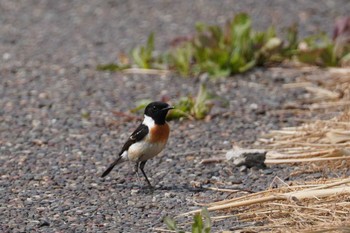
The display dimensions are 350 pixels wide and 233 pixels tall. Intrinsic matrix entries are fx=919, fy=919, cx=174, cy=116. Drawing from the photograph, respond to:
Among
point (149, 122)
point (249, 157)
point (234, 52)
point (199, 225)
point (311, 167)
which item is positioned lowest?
point (311, 167)

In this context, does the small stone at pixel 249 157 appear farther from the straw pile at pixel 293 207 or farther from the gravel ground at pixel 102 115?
the straw pile at pixel 293 207

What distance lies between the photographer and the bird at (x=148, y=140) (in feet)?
22.0

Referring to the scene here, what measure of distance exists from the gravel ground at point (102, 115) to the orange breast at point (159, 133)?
0.34 metres

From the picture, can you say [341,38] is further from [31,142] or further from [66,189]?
[66,189]

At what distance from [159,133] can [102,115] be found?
2.17 m

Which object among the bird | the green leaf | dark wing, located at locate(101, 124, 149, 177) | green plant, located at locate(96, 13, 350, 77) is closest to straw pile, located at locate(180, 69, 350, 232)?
green plant, located at locate(96, 13, 350, 77)

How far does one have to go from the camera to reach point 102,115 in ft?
28.9

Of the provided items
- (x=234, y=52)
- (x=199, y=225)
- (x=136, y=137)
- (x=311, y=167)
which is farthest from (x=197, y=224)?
(x=234, y=52)

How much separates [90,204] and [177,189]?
69 cm

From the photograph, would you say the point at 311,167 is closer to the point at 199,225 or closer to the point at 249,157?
the point at 249,157

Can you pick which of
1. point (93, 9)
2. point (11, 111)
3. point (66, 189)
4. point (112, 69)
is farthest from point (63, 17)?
point (66, 189)

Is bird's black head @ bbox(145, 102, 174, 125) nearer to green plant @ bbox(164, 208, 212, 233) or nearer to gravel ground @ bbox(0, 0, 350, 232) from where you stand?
gravel ground @ bbox(0, 0, 350, 232)

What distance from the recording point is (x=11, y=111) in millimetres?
8930

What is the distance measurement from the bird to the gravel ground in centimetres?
18
